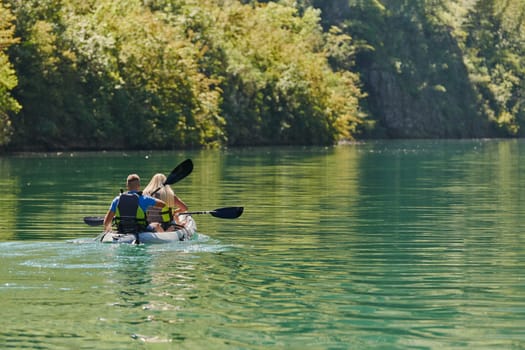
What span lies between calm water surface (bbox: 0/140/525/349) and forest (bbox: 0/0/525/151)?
1738 inches

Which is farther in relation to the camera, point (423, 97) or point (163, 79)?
point (423, 97)

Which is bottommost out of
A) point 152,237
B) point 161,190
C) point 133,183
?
point 152,237

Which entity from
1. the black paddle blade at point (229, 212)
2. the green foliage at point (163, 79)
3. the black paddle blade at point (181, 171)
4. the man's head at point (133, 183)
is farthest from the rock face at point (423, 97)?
the man's head at point (133, 183)

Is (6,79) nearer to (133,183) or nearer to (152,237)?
(133,183)

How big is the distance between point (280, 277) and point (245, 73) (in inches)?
3434

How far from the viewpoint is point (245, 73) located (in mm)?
105562

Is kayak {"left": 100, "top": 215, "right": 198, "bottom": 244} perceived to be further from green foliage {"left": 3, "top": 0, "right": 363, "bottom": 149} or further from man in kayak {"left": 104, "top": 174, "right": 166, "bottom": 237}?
green foliage {"left": 3, "top": 0, "right": 363, "bottom": 149}

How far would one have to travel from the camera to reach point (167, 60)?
9200 cm

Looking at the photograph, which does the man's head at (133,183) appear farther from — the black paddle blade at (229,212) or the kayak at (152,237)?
the black paddle blade at (229,212)

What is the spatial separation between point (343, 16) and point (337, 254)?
13879 cm

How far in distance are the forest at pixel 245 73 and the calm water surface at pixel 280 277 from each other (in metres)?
44.1

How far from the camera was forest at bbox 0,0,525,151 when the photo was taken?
83062mm

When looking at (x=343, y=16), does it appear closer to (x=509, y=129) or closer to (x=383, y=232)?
(x=509, y=129)

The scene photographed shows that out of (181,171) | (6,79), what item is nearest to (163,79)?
(6,79)
